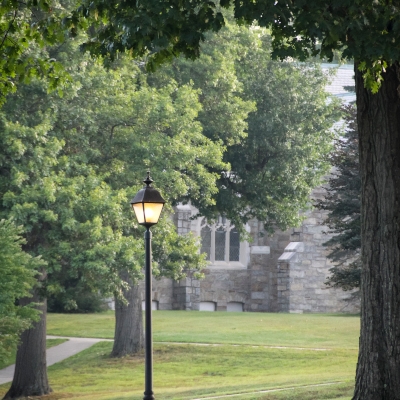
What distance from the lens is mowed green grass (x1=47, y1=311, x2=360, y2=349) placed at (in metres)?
23.7

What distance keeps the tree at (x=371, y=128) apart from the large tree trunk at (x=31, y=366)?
10.2 meters

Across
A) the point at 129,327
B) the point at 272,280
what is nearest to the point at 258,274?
the point at 272,280

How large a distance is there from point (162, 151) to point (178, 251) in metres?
2.56

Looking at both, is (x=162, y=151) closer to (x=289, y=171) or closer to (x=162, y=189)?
(x=162, y=189)

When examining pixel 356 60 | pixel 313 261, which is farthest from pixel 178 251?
pixel 313 261

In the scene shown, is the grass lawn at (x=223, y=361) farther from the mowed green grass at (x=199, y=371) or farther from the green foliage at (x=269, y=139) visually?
the green foliage at (x=269, y=139)

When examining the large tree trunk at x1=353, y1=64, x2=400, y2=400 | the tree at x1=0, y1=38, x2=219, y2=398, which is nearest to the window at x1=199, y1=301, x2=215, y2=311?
the tree at x1=0, y1=38, x2=219, y2=398

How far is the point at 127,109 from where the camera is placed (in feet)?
60.5

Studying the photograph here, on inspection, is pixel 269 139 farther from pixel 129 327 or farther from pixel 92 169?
pixel 92 169

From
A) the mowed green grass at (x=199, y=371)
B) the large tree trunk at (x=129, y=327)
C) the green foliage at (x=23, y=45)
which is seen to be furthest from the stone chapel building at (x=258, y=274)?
the green foliage at (x=23, y=45)

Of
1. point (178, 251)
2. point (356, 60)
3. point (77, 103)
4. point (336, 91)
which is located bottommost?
point (178, 251)

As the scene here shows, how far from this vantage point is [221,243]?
3647 centimetres

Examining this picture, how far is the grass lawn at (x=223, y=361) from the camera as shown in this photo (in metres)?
15.8

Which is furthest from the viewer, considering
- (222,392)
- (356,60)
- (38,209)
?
(38,209)
